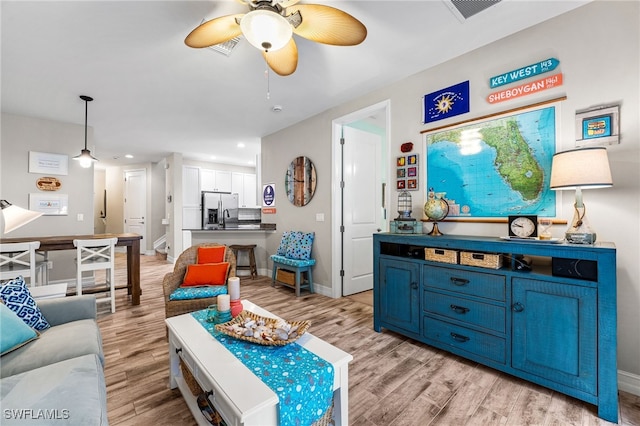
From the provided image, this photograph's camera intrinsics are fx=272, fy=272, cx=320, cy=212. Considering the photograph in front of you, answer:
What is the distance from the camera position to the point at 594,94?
1.90 metres

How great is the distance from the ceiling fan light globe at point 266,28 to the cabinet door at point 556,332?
220cm

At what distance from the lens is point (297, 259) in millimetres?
4105

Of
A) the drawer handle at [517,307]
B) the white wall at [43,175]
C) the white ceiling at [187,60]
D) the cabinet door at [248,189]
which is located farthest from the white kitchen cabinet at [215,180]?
the drawer handle at [517,307]

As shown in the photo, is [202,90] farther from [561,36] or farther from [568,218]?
[568,218]

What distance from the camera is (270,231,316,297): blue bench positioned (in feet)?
12.8

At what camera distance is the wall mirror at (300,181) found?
420 centimetres

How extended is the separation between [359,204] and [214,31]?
9.35 feet

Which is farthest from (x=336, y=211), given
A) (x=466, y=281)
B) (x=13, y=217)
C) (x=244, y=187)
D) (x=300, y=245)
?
(x=244, y=187)

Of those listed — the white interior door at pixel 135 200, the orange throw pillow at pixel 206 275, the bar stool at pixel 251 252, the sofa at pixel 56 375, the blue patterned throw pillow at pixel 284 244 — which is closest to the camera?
the sofa at pixel 56 375

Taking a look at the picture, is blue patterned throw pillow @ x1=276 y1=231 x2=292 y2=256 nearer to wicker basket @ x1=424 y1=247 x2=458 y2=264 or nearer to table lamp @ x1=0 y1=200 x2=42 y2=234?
wicker basket @ x1=424 y1=247 x2=458 y2=264

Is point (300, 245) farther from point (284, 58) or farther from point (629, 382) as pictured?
point (629, 382)

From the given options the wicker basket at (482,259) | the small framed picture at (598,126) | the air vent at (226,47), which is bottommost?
the wicker basket at (482,259)

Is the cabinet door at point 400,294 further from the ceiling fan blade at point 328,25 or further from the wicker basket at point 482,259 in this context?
the ceiling fan blade at point 328,25

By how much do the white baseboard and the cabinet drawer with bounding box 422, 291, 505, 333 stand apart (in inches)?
30.5
